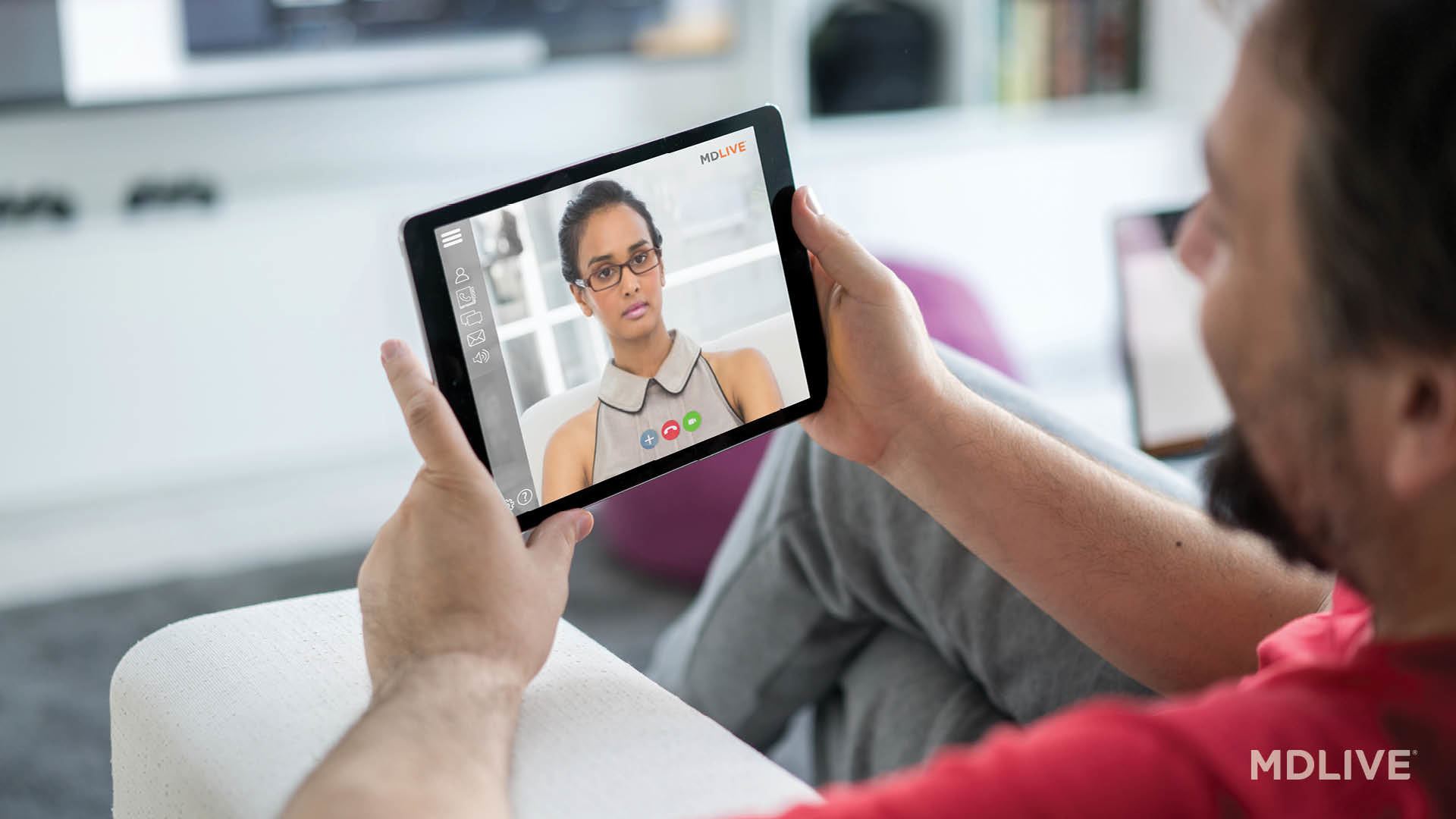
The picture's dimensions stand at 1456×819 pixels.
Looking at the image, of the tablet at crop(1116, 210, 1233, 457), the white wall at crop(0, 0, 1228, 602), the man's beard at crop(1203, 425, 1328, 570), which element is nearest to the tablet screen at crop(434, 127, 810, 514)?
the man's beard at crop(1203, 425, 1328, 570)

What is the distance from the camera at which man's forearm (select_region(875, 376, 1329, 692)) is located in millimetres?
813

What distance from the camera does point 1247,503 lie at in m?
0.57

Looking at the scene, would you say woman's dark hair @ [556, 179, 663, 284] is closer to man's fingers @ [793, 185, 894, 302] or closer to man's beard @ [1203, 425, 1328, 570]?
man's fingers @ [793, 185, 894, 302]

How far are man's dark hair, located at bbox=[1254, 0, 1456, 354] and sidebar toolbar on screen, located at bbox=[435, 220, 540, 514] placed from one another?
42 centimetres

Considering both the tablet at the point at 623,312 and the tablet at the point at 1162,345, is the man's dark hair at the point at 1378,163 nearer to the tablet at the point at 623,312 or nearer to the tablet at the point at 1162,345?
the tablet at the point at 623,312

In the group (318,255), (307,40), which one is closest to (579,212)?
(318,255)

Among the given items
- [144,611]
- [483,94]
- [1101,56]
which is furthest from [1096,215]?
[144,611]

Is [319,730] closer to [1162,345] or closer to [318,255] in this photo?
[1162,345]

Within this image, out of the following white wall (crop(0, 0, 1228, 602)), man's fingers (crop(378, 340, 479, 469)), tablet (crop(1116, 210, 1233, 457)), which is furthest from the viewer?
white wall (crop(0, 0, 1228, 602))

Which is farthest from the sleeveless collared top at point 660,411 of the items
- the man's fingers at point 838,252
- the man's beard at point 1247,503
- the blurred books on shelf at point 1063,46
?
the blurred books on shelf at point 1063,46

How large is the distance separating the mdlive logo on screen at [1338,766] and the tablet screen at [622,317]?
42 cm

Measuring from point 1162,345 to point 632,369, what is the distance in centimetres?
90

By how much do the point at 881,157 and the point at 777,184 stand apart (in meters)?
2.02

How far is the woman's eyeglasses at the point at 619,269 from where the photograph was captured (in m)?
0.76
